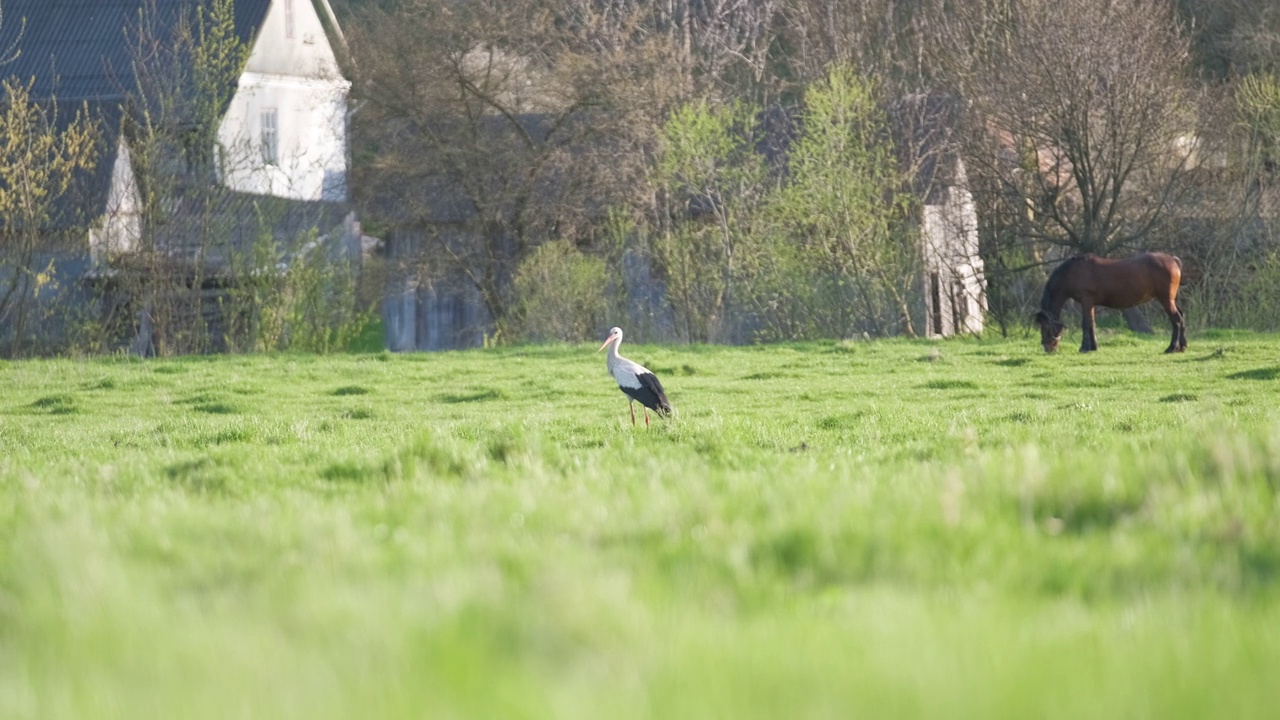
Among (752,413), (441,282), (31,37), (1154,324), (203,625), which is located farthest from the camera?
(31,37)

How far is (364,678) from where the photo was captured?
3193 mm

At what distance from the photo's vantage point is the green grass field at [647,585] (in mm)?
3080

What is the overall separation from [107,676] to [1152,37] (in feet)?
111

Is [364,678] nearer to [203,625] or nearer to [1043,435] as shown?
[203,625]

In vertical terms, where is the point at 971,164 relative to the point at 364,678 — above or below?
above

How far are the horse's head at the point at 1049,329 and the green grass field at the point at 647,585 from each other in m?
17.2

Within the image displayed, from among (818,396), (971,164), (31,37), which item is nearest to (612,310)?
(971,164)

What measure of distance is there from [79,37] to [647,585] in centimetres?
5196

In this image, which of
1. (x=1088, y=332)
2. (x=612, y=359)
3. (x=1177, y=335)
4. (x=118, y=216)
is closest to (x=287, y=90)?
(x=118, y=216)

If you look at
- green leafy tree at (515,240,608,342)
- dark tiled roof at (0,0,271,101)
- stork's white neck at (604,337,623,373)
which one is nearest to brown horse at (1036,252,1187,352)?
stork's white neck at (604,337,623,373)

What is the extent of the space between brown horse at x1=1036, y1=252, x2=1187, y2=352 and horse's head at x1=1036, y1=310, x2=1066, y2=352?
0.06 ft

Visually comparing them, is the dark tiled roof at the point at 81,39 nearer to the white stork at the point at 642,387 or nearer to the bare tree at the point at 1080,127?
the bare tree at the point at 1080,127

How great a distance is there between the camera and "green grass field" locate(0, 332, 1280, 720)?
308cm

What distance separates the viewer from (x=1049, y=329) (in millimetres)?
25234
